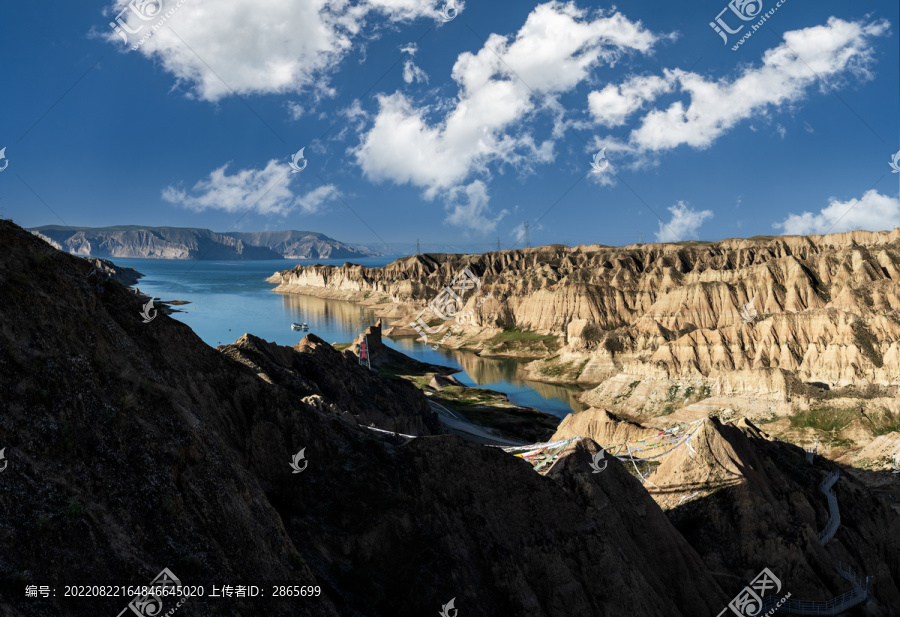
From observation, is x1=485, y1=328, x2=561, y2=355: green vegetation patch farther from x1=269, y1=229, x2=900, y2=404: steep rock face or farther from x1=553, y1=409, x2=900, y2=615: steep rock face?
x1=553, y1=409, x2=900, y2=615: steep rock face

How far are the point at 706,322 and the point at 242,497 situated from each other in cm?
9792

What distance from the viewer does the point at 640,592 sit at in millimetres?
16781

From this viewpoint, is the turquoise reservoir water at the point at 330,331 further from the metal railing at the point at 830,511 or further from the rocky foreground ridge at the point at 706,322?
the metal railing at the point at 830,511

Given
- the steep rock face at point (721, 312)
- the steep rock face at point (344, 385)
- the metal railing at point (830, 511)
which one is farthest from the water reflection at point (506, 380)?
the metal railing at point (830, 511)

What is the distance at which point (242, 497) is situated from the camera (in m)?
11.3

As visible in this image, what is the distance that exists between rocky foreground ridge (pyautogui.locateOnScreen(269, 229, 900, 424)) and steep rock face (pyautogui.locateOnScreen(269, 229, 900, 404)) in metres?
0.20

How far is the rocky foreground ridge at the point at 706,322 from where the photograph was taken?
64.1 metres

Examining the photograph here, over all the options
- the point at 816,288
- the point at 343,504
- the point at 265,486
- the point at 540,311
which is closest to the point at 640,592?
the point at 343,504

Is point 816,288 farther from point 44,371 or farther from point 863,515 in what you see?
point 44,371

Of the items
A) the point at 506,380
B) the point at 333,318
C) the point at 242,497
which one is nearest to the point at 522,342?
the point at 506,380

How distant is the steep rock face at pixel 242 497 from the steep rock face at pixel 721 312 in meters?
53.7

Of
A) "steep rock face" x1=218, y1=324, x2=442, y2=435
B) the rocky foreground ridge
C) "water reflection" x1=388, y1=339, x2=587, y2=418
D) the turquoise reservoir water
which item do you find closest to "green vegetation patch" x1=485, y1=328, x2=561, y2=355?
the rocky foreground ridge

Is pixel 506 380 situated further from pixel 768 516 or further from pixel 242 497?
pixel 242 497

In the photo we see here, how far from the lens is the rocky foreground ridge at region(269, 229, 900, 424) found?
64062 mm
